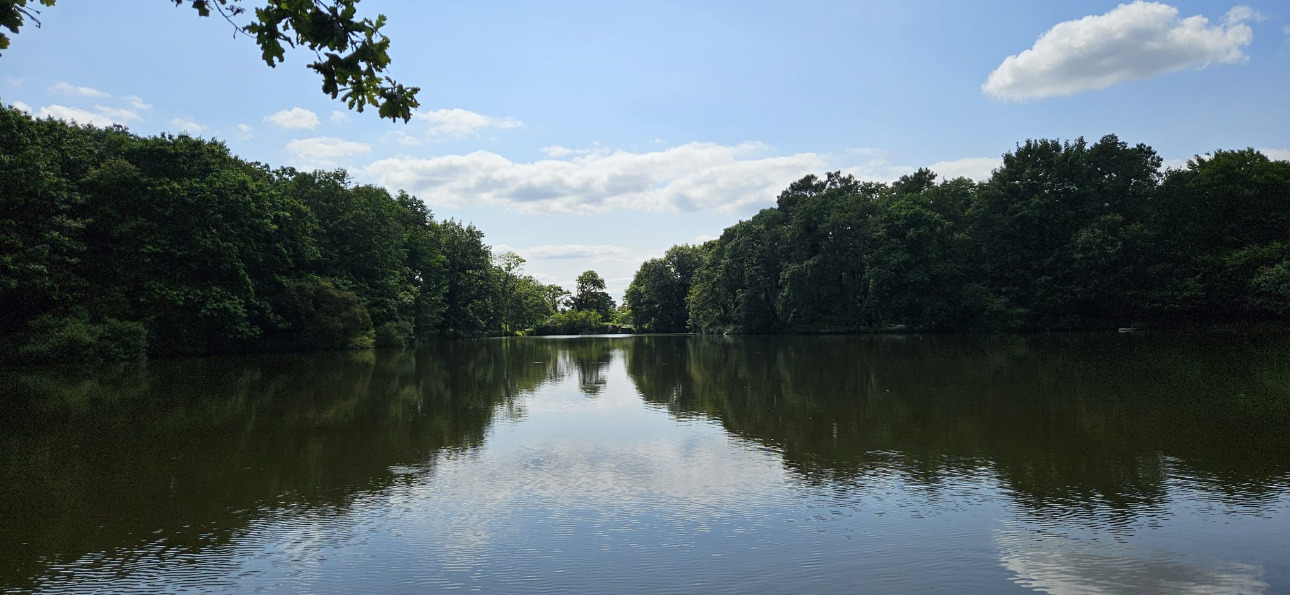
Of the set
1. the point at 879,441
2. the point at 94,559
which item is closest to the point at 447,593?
the point at 94,559

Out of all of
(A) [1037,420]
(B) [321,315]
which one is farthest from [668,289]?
(A) [1037,420]

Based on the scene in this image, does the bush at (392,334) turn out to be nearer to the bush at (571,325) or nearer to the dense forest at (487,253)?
the dense forest at (487,253)

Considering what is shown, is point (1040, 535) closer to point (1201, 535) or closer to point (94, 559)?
point (1201, 535)

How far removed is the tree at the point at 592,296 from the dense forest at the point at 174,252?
253ft

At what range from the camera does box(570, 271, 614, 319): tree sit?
134m

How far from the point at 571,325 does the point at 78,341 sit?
8312cm

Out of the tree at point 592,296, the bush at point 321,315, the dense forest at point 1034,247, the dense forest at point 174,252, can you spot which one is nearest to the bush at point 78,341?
the dense forest at point 174,252

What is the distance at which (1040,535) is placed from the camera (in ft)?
19.7

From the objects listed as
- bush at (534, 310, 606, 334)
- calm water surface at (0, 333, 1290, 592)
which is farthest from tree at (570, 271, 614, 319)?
calm water surface at (0, 333, 1290, 592)

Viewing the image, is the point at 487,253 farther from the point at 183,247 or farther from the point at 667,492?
the point at 667,492

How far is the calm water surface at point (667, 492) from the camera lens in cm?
534

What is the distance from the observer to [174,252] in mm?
34438

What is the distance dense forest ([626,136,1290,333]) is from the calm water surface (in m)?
38.9

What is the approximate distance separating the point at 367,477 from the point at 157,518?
86.0 inches
